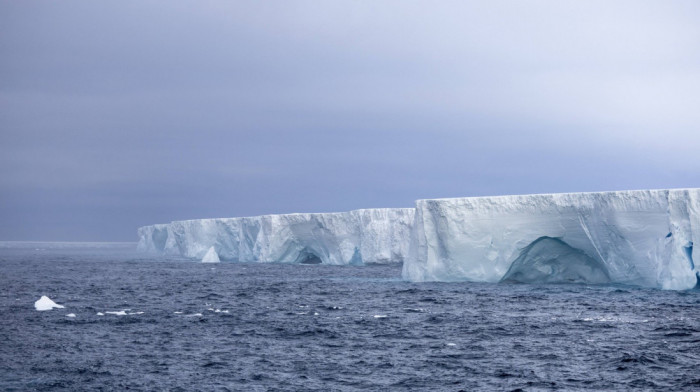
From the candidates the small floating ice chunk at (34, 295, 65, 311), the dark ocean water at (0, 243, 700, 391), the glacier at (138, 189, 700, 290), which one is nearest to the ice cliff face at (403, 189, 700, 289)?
the glacier at (138, 189, 700, 290)

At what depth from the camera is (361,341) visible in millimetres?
15250

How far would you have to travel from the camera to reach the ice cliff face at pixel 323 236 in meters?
42.9

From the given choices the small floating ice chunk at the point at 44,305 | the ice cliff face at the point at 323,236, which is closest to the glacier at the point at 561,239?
the small floating ice chunk at the point at 44,305

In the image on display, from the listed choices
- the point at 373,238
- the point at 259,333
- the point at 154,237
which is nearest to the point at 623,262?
the point at 259,333

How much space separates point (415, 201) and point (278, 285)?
6.39 metres

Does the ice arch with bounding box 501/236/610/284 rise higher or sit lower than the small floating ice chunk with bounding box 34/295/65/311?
higher

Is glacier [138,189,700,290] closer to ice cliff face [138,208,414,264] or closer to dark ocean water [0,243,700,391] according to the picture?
dark ocean water [0,243,700,391]

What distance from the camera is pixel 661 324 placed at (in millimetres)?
16422

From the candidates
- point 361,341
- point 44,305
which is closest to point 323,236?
point 44,305

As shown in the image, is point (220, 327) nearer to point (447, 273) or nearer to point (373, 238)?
point (447, 273)

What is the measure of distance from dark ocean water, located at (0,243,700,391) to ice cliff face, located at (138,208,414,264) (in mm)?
17510

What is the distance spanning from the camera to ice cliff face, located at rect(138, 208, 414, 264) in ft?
141

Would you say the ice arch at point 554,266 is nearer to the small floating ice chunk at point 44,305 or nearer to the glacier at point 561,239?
the glacier at point 561,239

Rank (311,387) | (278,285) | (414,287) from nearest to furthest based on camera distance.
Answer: (311,387) → (414,287) → (278,285)
